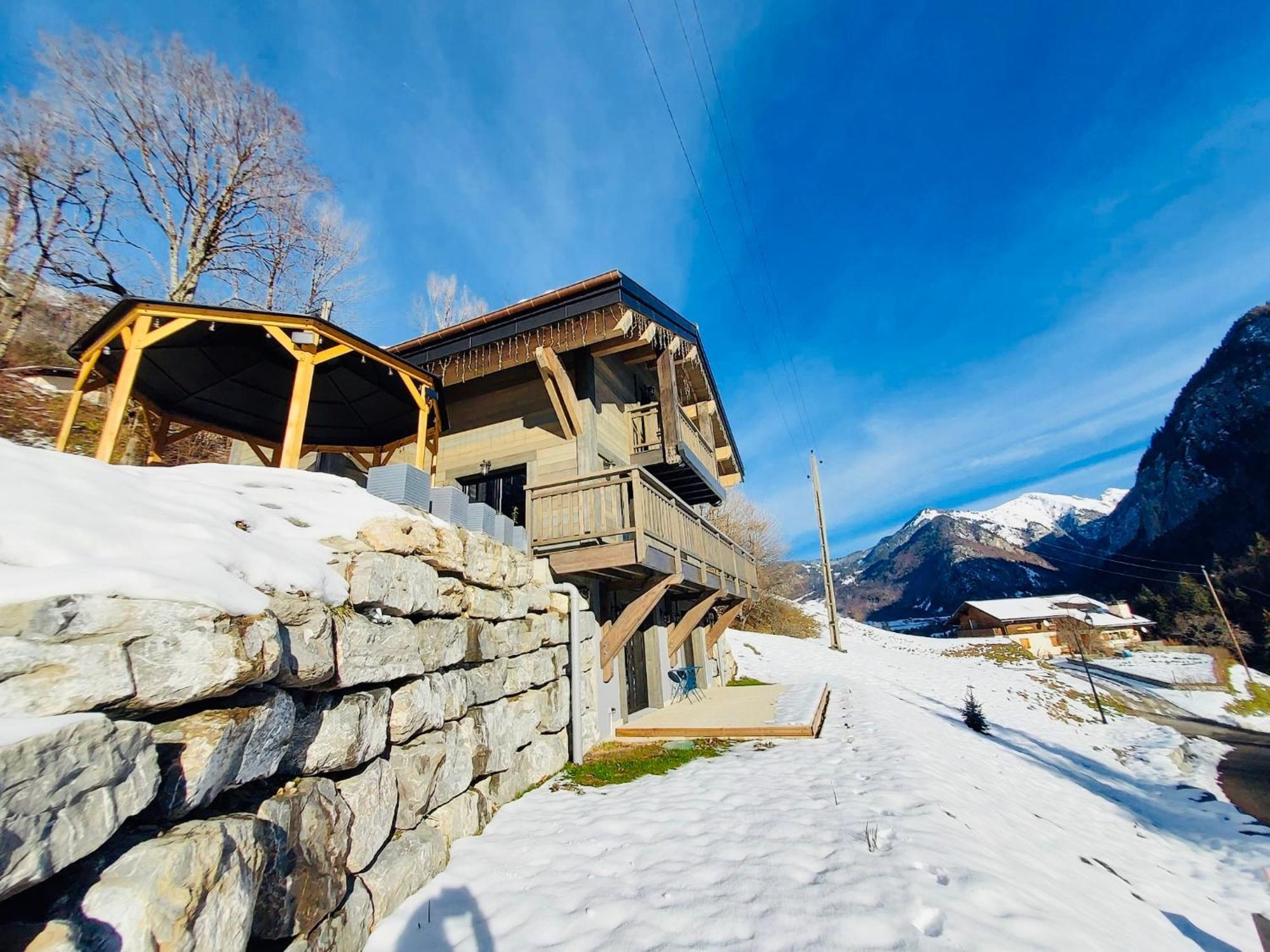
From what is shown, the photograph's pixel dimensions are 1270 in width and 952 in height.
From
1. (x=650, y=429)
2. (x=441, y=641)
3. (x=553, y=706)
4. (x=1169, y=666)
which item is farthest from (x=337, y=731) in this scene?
(x=1169, y=666)

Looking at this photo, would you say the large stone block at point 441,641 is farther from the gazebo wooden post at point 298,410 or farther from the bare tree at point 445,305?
the bare tree at point 445,305

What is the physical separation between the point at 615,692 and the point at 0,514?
7945mm

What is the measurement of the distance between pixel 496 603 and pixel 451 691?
1.22 meters

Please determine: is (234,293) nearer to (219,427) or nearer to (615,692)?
(219,427)

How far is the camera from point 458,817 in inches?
167

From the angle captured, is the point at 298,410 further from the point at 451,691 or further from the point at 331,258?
the point at 331,258

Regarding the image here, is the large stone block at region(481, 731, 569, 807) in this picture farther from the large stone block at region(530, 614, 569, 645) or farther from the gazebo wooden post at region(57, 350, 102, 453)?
the gazebo wooden post at region(57, 350, 102, 453)

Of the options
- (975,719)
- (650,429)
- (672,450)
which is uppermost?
(650,429)

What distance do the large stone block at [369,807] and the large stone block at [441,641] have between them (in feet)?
2.57

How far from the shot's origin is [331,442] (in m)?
10.2

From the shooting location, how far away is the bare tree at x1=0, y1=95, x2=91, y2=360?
488 inches

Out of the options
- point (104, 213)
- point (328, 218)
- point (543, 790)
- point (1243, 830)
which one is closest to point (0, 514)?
point (543, 790)

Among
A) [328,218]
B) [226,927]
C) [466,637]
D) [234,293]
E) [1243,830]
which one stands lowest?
[1243,830]

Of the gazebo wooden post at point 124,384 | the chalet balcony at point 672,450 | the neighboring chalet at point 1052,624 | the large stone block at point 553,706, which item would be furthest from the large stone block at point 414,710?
the neighboring chalet at point 1052,624
